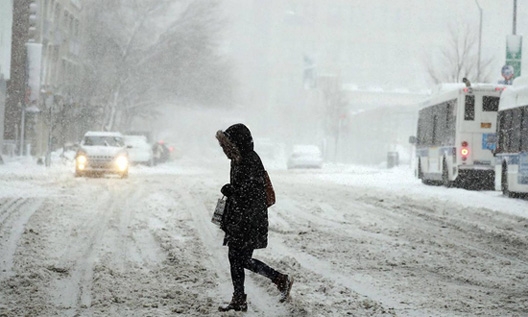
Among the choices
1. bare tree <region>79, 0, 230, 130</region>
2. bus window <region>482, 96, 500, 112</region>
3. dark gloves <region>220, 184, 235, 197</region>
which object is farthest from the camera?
bare tree <region>79, 0, 230, 130</region>

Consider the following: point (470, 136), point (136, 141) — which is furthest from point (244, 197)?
point (136, 141)

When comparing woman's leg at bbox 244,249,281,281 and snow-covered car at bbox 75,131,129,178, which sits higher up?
snow-covered car at bbox 75,131,129,178

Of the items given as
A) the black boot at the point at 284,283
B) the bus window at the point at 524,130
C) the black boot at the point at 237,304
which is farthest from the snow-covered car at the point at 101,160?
the black boot at the point at 237,304

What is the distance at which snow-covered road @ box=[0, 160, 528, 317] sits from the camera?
7.24 meters

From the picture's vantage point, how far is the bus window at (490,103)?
25.0 metres

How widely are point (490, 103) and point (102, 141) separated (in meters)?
13.0

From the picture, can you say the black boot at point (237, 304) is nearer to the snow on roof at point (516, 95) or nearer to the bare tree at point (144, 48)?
the snow on roof at point (516, 95)

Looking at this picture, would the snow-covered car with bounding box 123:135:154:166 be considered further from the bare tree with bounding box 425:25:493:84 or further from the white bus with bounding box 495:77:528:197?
the white bus with bounding box 495:77:528:197

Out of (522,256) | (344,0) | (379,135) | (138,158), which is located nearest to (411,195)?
(522,256)

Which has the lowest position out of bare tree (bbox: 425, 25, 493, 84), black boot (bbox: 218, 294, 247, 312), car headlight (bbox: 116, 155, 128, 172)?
black boot (bbox: 218, 294, 247, 312)

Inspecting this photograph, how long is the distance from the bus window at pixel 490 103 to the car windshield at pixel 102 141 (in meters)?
12.2

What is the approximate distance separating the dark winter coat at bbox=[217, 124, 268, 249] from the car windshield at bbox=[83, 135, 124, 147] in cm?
2254

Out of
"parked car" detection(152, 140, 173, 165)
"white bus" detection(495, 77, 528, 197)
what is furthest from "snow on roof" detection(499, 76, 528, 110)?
"parked car" detection(152, 140, 173, 165)

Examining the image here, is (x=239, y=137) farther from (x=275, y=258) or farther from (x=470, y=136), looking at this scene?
(x=470, y=136)
